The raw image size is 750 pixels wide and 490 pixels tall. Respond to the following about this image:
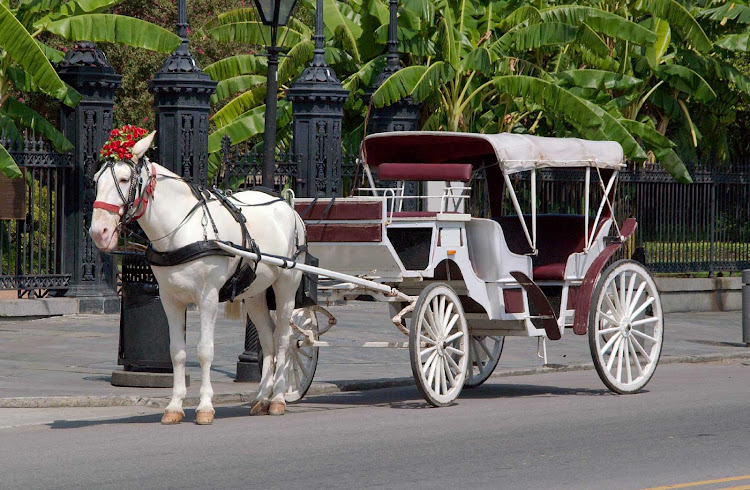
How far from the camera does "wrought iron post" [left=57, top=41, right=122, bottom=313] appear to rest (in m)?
19.3

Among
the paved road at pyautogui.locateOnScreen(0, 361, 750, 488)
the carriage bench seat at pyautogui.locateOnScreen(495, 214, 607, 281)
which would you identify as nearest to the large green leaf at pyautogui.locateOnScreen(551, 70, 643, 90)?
the carriage bench seat at pyautogui.locateOnScreen(495, 214, 607, 281)

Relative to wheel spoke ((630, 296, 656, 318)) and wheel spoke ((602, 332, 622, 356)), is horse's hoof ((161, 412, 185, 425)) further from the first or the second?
wheel spoke ((630, 296, 656, 318))

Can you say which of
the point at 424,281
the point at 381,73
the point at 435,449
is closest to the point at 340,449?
the point at 435,449

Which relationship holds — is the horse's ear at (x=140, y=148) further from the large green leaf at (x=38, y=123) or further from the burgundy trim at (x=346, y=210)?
the large green leaf at (x=38, y=123)

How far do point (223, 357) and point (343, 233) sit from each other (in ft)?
14.2

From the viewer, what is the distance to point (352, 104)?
25.1 meters

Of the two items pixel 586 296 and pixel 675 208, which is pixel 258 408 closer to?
pixel 586 296

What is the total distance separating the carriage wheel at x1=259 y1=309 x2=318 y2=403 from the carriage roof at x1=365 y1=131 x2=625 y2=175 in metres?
1.82

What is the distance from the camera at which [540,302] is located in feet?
37.5

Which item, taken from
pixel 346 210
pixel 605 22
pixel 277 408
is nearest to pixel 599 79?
pixel 605 22

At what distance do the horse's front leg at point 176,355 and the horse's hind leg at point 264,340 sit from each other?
0.87 meters

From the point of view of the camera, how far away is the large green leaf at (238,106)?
24.4 metres

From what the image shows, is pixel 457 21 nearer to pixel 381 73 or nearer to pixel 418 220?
pixel 381 73

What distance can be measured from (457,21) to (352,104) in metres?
2.76
